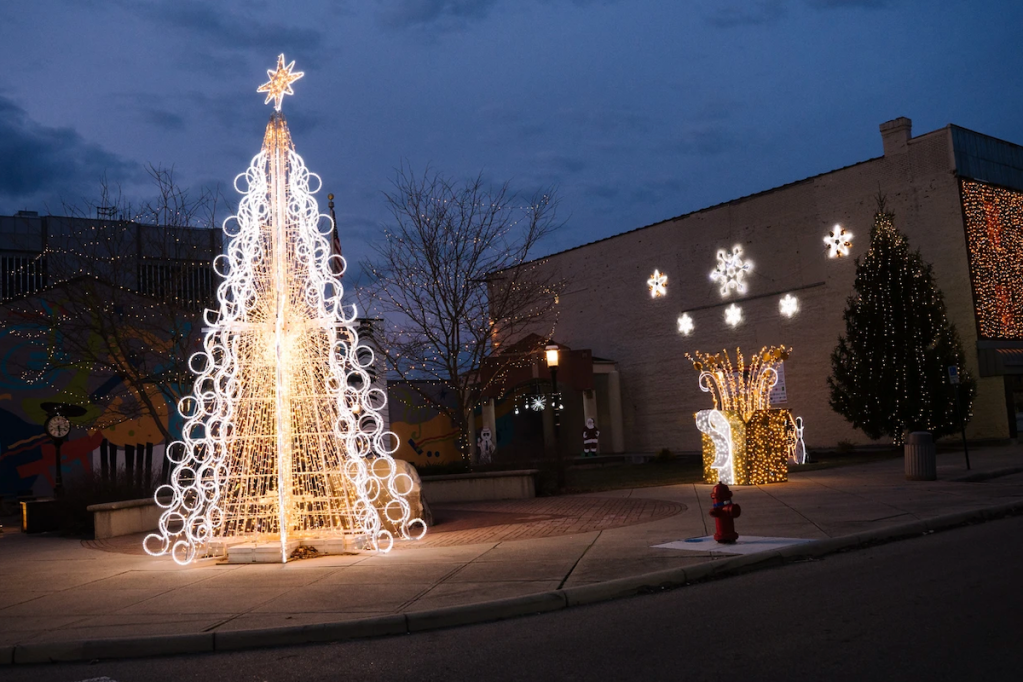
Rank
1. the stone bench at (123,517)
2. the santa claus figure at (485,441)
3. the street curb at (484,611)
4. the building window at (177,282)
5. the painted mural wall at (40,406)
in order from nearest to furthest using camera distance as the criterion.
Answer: the street curb at (484,611) < the stone bench at (123,517) < the building window at (177,282) < the painted mural wall at (40,406) < the santa claus figure at (485,441)

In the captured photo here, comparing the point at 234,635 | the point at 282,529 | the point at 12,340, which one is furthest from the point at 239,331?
the point at 12,340

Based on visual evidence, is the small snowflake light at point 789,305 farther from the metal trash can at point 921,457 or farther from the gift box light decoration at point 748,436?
the metal trash can at point 921,457

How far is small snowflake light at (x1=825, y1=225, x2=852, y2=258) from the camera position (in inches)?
1207

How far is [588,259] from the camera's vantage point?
39.9m

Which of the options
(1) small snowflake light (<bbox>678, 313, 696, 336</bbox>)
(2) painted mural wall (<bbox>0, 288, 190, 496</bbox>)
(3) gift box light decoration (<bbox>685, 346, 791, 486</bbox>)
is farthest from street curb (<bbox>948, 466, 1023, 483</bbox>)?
(2) painted mural wall (<bbox>0, 288, 190, 496</bbox>)

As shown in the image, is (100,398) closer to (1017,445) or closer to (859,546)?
(859,546)

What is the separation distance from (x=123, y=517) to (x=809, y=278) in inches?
931

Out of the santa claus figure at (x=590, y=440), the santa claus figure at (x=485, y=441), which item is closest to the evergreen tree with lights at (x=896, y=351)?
the santa claus figure at (x=590, y=440)

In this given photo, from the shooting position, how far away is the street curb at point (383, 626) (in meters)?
7.15

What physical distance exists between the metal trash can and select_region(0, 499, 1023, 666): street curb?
10099 mm

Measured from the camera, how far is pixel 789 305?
32156mm

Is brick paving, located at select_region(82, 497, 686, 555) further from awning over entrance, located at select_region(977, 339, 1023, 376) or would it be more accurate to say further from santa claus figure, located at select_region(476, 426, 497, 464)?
santa claus figure, located at select_region(476, 426, 497, 464)

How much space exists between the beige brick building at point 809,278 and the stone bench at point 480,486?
49.1 ft

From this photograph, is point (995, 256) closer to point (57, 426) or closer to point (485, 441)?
point (485, 441)
